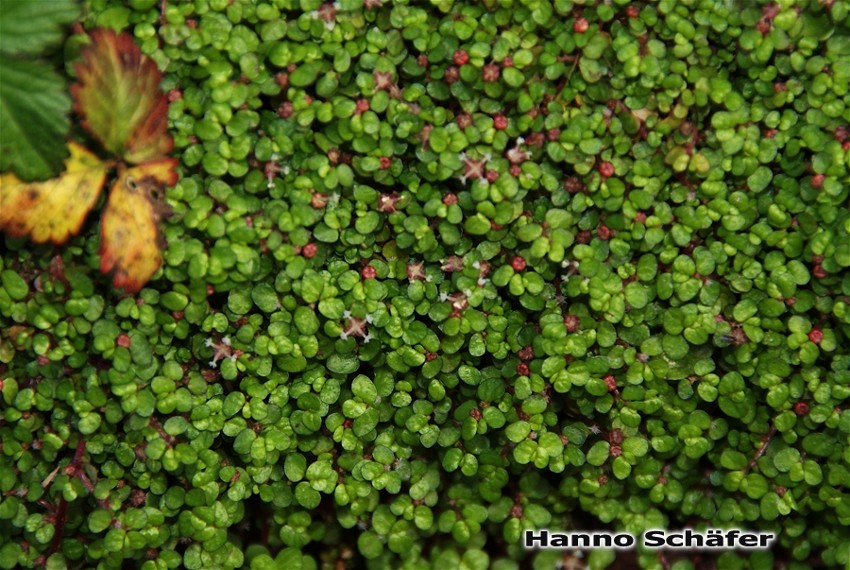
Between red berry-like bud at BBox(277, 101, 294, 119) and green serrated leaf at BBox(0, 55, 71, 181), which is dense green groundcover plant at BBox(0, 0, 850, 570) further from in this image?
green serrated leaf at BBox(0, 55, 71, 181)

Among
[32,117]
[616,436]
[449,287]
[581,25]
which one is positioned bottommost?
[616,436]

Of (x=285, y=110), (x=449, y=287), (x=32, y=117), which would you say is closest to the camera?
(x=32, y=117)

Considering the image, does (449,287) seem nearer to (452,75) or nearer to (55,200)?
(452,75)

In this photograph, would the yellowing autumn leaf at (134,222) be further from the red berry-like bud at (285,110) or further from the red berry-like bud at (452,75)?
the red berry-like bud at (452,75)

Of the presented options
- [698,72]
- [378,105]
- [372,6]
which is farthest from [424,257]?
[698,72]

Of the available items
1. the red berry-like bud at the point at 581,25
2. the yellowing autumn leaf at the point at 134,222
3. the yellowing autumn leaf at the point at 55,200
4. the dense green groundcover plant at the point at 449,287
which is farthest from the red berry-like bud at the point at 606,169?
the yellowing autumn leaf at the point at 55,200

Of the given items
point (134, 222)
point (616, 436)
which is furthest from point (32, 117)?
point (616, 436)

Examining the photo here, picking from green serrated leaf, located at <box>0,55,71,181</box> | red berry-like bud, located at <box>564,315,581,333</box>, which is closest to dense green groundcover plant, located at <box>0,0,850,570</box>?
red berry-like bud, located at <box>564,315,581,333</box>
